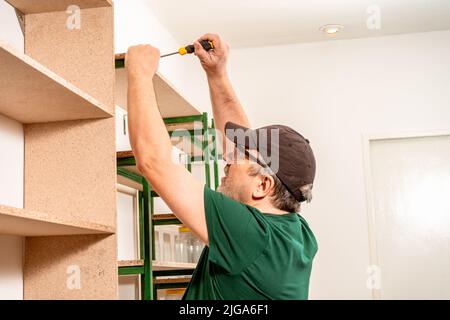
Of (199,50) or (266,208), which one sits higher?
(199,50)

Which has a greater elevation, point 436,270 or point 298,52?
point 298,52

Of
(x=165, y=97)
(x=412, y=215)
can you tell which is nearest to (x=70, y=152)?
(x=165, y=97)

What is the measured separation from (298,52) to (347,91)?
0.42m

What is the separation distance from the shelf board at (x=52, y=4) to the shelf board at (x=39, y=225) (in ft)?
2.19

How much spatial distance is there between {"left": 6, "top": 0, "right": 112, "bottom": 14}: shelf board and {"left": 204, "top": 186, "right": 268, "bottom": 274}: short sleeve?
95 centimetres

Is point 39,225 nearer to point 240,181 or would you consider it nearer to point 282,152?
point 240,181

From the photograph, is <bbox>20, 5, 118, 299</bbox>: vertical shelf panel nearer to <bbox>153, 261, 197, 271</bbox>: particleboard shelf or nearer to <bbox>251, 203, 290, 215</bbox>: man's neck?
<bbox>153, 261, 197, 271</bbox>: particleboard shelf

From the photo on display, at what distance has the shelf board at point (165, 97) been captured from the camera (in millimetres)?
2244

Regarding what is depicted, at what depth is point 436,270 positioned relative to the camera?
3.88 m

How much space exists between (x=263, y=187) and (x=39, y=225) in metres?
0.56

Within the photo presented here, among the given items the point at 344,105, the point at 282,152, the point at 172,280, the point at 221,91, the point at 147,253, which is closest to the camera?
the point at 282,152

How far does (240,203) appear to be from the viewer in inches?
47.1
